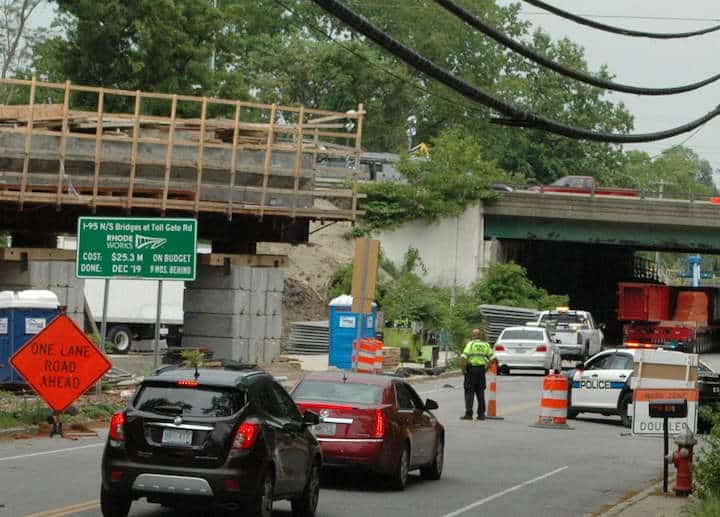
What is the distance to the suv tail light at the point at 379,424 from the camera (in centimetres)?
1769

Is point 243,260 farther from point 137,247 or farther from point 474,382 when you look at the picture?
point 474,382

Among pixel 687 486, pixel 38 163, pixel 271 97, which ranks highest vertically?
pixel 271 97

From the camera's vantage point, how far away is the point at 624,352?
101ft

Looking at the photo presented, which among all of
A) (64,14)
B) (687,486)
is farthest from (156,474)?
(64,14)

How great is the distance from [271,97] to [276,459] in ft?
271

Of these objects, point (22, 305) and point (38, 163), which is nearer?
point (22, 305)

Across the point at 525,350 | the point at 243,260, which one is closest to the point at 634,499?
the point at 243,260

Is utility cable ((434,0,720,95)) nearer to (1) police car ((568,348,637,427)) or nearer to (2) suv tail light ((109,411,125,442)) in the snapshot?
(2) suv tail light ((109,411,125,442))

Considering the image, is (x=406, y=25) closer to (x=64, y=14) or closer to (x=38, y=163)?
(x=64, y=14)

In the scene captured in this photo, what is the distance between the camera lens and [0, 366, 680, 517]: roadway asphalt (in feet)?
52.7

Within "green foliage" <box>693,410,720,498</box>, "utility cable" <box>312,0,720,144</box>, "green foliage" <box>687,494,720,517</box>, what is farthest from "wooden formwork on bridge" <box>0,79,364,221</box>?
"green foliage" <box>687,494,720,517</box>

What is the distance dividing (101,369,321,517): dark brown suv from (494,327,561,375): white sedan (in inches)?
1306

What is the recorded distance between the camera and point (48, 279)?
3672cm

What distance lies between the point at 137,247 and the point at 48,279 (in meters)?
8.25
